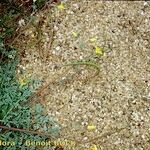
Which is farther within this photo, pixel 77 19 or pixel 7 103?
pixel 77 19

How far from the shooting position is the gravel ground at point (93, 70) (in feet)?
9.41

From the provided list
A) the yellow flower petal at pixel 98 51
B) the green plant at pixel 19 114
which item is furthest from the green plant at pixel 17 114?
the yellow flower petal at pixel 98 51

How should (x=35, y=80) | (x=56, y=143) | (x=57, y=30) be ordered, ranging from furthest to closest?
(x=57, y=30) → (x=35, y=80) → (x=56, y=143)

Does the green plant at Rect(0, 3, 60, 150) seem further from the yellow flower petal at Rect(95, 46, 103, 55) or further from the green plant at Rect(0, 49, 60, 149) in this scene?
the yellow flower petal at Rect(95, 46, 103, 55)

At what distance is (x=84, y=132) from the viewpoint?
9.34ft

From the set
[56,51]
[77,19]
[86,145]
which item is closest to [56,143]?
[86,145]

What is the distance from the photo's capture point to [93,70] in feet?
10.1

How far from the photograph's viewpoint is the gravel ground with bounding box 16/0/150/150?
2.87 metres

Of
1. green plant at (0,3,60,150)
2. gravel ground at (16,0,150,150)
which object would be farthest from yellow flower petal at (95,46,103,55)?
green plant at (0,3,60,150)

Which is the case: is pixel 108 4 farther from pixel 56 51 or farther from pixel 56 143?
pixel 56 143

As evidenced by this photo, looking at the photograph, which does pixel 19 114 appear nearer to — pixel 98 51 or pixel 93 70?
pixel 93 70

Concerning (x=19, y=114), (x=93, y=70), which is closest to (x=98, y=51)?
(x=93, y=70)

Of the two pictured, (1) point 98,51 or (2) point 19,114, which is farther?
(1) point 98,51

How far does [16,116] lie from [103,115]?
58 cm
